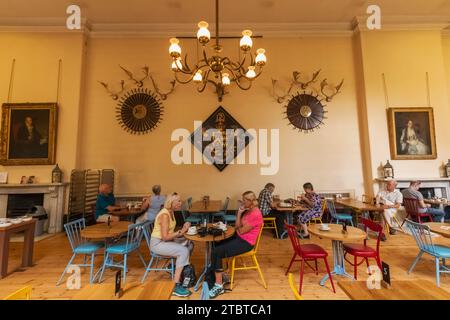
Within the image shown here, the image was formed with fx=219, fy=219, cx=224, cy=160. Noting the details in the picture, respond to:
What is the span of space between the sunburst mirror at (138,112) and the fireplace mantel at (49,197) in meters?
2.32

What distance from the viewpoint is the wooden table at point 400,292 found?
5.08ft

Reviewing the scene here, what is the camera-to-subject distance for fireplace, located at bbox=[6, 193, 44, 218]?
18.6ft

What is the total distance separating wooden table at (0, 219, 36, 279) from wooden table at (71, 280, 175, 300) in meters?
2.62

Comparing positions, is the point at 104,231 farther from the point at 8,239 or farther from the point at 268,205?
the point at 268,205

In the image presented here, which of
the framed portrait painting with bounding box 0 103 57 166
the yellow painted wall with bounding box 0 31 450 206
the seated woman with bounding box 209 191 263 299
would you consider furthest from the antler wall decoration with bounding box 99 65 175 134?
the seated woman with bounding box 209 191 263 299

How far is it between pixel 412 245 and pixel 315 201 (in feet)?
6.65

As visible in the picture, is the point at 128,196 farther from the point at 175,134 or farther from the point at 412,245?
the point at 412,245

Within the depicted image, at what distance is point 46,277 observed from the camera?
3219 mm

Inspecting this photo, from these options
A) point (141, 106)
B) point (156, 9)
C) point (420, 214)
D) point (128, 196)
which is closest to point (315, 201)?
point (420, 214)

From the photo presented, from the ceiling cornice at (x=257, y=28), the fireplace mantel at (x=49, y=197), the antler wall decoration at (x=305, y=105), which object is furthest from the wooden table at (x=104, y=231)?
the ceiling cornice at (x=257, y=28)

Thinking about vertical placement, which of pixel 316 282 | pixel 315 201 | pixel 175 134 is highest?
pixel 175 134

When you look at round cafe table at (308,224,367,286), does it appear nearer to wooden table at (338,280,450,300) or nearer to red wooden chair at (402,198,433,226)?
wooden table at (338,280,450,300)

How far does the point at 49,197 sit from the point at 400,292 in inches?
280

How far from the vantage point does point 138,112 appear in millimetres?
6301
